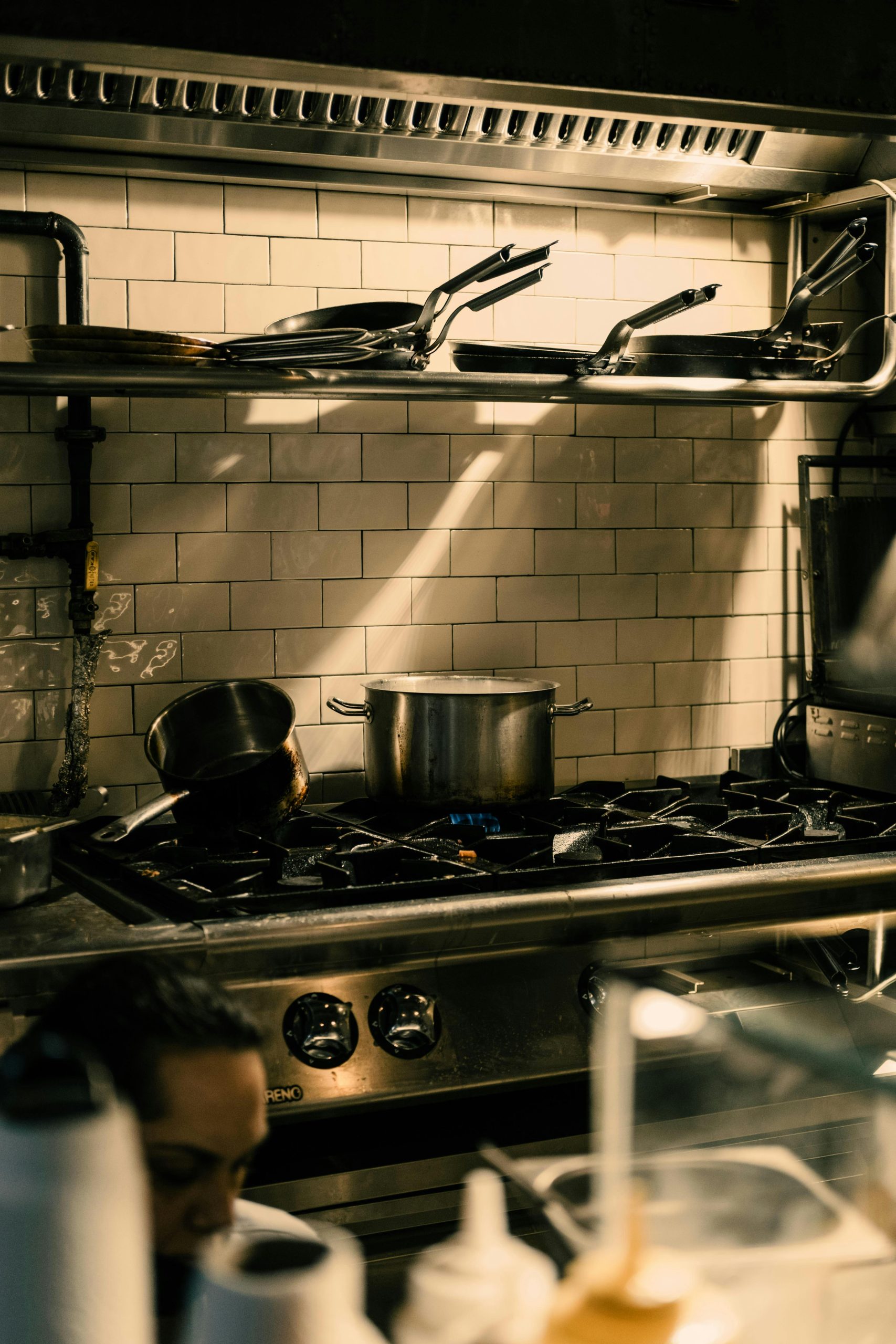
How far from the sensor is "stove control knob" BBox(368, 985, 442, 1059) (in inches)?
62.7

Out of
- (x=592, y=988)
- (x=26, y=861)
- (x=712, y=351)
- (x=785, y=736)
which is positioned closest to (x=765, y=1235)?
(x=592, y=988)

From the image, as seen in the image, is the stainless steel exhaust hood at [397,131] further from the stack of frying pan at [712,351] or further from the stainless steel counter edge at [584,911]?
the stainless steel counter edge at [584,911]

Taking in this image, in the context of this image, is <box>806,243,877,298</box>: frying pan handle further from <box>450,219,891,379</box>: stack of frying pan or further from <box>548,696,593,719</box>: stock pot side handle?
<box>548,696,593,719</box>: stock pot side handle

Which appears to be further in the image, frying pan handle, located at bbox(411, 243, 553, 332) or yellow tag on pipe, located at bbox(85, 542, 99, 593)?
yellow tag on pipe, located at bbox(85, 542, 99, 593)

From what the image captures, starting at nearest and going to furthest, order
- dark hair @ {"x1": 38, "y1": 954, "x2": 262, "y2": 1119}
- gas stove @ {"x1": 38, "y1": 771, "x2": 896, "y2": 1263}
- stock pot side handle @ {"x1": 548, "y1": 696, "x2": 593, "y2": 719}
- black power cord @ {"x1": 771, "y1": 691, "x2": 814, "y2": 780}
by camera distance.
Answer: dark hair @ {"x1": 38, "y1": 954, "x2": 262, "y2": 1119}
gas stove @ {"x1": 38, "y1": 771, "x2": 896, "y2": 1263}
stock pot side handle @ {"x1": 548, "y1": 696, "x2": 593, "y2": 719}
black power cord @ {"x1": 771, "y1": 691, "x2": 814, "y2": 780}

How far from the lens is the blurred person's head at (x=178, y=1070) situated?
0.60 m

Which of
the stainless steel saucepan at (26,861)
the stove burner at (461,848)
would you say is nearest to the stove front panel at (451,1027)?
the stove burner at (461,848)

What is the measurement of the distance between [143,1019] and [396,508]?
191 cm

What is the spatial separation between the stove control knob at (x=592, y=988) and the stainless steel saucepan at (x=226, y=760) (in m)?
0.58

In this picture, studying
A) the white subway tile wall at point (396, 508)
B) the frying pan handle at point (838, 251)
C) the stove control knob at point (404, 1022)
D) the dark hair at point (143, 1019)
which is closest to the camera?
the dark hair at point (143, 1019)

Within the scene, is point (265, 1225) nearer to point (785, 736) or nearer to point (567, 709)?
point (567, 709)

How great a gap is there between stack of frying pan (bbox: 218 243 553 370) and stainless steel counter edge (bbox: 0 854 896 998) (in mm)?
873

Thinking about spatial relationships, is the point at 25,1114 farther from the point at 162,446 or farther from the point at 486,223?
the point at 486,223

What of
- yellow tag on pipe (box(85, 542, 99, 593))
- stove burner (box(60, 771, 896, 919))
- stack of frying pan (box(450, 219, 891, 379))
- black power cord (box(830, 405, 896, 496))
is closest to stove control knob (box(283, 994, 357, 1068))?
stove burner (box(60, 771, 896, 919))
